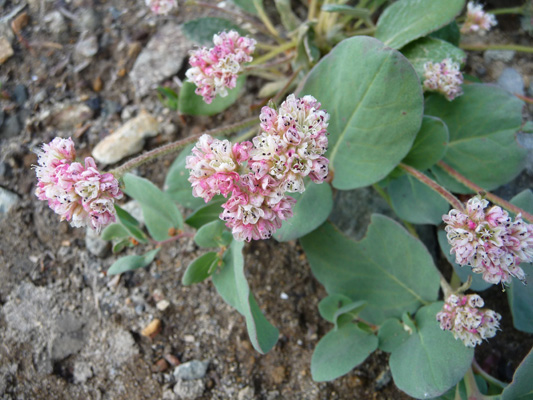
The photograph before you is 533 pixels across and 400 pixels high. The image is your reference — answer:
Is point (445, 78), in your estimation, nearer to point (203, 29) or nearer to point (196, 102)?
point (196, 102)

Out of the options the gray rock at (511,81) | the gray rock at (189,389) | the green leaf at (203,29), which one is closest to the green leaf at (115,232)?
the gray rock at (189,389)

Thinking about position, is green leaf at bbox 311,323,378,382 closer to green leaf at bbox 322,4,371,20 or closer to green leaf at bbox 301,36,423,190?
green leaf at bbox 301,36,423,190

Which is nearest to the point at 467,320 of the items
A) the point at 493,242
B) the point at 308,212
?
the point at 493,242

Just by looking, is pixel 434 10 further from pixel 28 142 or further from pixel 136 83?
pixel 28 142

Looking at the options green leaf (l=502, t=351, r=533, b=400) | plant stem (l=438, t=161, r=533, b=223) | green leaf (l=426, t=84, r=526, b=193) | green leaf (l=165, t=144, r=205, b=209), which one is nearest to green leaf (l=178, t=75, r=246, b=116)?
green leaf (l=165, t=144, r=205, b=209)

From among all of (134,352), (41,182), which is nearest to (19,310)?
(134,352)
